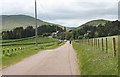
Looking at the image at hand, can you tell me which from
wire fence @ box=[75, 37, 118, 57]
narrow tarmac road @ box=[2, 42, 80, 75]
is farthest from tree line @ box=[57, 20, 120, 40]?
narrow tarmac road @ box=[2, 42, 80, 75]

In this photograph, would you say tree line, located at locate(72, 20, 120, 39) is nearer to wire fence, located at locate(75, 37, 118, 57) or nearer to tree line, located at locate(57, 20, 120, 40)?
tree line, located at locate(57, 20, 120, 40)

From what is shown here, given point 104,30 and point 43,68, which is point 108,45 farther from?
point 104,30

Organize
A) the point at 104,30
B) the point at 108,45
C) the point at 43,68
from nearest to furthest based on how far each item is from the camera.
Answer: the point at 43,68, the point at 108,45, the point at 104,30

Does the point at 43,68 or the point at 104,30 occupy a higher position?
the point at 104,30

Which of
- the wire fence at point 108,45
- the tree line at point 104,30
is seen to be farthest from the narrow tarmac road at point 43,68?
the tree line at point 104,30

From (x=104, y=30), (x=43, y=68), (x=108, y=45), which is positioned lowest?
(x=43, y=68)

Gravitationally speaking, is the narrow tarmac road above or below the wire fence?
below

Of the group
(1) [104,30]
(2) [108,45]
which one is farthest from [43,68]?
(1) [104,30]

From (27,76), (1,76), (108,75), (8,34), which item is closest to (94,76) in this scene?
(108,75)

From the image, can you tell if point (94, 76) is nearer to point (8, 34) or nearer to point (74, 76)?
point (74, 76)

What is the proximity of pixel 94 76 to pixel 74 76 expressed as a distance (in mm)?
1795

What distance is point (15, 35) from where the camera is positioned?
162 metres

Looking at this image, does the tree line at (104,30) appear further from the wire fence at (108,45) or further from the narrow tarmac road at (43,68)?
the narrow tarmac road at (43,68)

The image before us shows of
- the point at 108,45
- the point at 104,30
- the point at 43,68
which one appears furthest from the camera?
the point at 104,30
